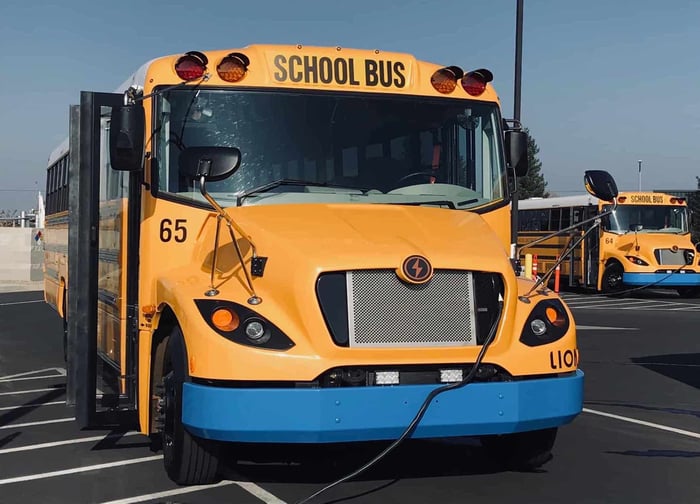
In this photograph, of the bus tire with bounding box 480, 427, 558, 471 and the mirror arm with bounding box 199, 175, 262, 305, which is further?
the bus tire with bounding box 480, 427, 558, 471

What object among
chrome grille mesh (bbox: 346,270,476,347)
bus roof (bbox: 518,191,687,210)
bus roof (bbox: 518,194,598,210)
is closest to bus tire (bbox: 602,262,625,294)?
bus roof (bbox: 518,191,687,210)

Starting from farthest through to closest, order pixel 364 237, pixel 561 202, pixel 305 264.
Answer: pixel 561 202
pixel 364 237
pixel 305 264

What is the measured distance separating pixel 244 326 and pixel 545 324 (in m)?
1.60

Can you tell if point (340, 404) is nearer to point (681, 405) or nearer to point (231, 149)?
point (231, 149)

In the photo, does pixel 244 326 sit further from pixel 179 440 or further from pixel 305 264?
pixel 179 440

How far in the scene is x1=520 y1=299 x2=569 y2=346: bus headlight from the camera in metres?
4.91

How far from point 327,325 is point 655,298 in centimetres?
2111

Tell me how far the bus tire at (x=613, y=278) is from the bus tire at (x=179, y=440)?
2045 cm

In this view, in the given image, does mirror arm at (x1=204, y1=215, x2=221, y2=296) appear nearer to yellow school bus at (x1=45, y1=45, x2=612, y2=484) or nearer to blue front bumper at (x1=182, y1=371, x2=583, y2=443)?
yellow school bus at (x1=45, y1=45, x2=612, y2=484)

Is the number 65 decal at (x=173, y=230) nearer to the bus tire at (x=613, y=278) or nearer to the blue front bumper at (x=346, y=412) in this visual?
the blue front bumper at (x=346, y=412)

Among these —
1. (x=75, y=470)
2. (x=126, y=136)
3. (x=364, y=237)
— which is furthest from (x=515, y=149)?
(x=75, y=470)

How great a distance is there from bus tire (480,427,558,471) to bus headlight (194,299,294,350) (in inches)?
68.5

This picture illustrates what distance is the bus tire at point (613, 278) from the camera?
79.6ft

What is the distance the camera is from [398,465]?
5895 mm
